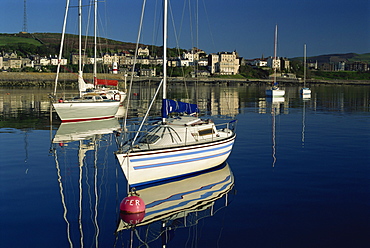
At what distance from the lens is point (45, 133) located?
28.3 meters

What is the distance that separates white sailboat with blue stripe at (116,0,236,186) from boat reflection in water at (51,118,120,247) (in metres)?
1.62

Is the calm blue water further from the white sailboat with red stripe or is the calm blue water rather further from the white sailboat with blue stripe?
the white sailboat with red stripe

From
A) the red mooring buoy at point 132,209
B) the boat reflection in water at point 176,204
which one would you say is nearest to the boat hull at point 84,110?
the boat reflection in water at point 176,204

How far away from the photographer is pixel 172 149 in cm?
1555

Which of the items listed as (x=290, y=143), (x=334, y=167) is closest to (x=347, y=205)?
(x=334, y=167)

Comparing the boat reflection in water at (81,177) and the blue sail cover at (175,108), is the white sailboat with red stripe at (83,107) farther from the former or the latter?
the blue sail cover at (175,108)

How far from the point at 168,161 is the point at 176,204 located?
216 centimetres

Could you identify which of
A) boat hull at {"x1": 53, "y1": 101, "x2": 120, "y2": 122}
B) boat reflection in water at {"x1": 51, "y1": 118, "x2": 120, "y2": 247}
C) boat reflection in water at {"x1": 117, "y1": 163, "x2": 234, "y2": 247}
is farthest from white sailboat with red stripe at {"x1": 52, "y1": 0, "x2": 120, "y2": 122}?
boat reflection in water at {"x1": 117, "y1": 163, "x2": 234, "y2": 247}

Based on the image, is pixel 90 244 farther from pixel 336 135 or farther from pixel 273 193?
pixel 336 135

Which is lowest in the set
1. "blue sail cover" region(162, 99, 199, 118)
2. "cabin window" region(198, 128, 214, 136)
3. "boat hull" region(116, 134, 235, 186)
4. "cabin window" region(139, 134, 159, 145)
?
"boat hull" region(116, 134, 235, 186)

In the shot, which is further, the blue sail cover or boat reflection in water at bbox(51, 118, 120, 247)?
the blue sail cover

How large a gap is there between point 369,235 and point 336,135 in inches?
719

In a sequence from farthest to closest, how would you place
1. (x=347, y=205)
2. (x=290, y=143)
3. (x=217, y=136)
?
(x=290, y=143)
(x=217, y=136)
(x=347, y=205)

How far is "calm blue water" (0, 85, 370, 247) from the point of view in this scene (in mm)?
11234
